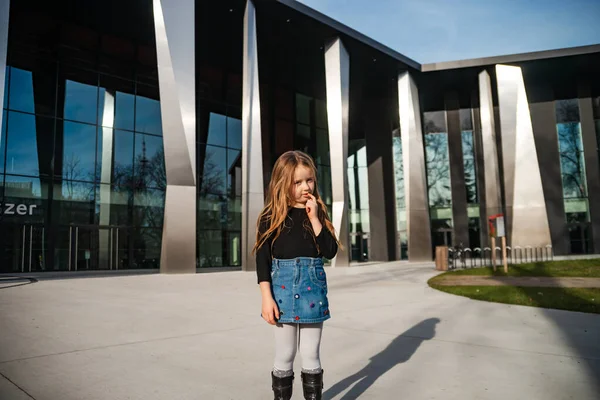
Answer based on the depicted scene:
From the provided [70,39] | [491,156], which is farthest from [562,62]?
[70,39]

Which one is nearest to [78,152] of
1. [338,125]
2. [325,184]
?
[338,125]

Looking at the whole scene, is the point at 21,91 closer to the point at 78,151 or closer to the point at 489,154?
the point at 78,151

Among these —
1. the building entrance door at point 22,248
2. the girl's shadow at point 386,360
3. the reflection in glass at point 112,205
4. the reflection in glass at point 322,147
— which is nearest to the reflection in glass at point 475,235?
the reflection in glass at point 322,147

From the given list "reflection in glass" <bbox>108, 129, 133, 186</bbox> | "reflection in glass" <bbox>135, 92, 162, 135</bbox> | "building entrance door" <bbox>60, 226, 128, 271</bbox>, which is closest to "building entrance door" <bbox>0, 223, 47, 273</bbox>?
"building entrance door" <bbox>60, 226, 128, 271</bbox>

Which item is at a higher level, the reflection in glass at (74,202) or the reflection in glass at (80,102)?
the reflection in glass at (80,102)

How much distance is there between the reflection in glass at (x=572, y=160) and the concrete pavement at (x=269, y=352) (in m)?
27.4

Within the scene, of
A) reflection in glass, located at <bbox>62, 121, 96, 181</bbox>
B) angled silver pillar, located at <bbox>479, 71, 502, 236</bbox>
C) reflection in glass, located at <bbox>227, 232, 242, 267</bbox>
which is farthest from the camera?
angled silver pillar, located at <bbox>479, 71, 502, 236</bbox>

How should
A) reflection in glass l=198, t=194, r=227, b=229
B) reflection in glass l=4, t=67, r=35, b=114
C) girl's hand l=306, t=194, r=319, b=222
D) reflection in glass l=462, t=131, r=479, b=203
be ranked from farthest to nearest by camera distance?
reflection in glass l=462, t=131, r=479, b=203
reflection in glass l=198, t=194, r=227, b=229
reflection in glass l=4, t=67, r=35, b=114
girl's hand l=306, t=194, r=319, b=222

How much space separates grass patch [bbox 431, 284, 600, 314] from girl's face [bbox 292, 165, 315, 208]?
6.11 meters

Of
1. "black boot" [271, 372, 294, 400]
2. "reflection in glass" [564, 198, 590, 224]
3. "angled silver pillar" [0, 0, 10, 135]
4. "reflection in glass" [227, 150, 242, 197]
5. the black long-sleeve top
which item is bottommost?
"black boot" [271, 372, 294, 400]

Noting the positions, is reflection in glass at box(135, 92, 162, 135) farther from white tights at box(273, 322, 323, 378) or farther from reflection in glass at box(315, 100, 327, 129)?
white tights at box(273, 322, 323, 378)

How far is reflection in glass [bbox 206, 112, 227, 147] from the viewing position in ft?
81.4

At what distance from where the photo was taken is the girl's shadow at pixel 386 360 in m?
3.08

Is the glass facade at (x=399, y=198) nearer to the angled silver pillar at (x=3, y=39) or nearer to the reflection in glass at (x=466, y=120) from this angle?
the reflection in glass at (x=466, y=120)
